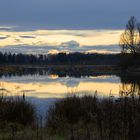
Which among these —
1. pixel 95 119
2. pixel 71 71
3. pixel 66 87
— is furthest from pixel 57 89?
pixel 71 71

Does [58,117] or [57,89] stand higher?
[58,117]

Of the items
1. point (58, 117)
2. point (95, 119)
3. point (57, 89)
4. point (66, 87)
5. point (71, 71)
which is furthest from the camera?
point (71, 71)

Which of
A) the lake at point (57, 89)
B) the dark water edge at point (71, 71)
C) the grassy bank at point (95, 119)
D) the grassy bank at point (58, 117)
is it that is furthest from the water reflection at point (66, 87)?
the dark water edge at point (71, 71)

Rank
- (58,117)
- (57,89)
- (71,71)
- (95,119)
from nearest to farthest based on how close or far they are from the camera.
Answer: (95,119), (58,117), (57,89), (71,71)

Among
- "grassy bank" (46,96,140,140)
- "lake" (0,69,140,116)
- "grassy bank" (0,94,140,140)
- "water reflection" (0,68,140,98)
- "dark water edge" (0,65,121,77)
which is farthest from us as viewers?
"dark water edge" (0,65,121,77)

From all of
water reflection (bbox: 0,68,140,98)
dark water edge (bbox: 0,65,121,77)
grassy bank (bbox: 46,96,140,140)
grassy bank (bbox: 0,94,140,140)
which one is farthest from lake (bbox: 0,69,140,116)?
dark water edge (bbox: 0,65,121,77)

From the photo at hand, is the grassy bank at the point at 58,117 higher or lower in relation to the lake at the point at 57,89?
higher

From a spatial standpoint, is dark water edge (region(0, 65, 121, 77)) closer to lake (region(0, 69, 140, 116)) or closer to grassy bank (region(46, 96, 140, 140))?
lake (region(0, 69, 140, 116))

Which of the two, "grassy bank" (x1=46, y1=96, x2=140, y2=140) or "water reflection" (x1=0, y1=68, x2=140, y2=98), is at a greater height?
"grassy bank" (x1=46, y1=96, x2=140, y2=140)

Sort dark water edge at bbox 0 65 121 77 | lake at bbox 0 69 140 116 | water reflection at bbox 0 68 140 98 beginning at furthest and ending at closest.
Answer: dark water edge at bbox 0 65 121 77
water reflection at bbox 0 68 140 98
lake at bbox 0 69 140 116

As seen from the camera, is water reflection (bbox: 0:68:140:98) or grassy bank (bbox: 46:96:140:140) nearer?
grassy bank (bbox: 46:96:140:140)

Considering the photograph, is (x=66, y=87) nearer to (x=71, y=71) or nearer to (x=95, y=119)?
(x=95, y=119)

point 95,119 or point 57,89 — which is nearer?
point 95,119

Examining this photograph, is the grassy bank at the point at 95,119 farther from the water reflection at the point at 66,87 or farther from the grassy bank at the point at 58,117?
the water reflection at the point at 66,87
